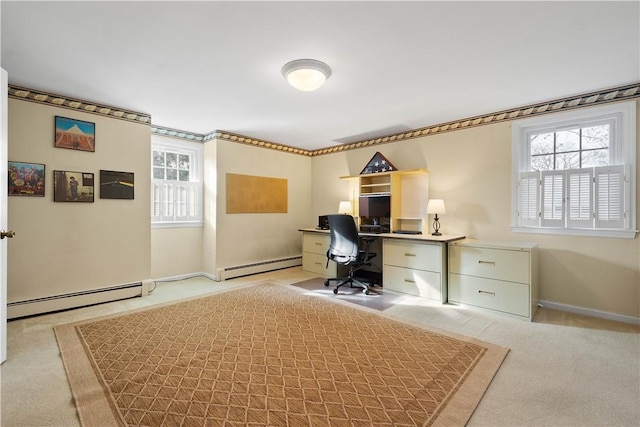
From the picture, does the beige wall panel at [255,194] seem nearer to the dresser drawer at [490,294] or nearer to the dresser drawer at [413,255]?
the dresser drawer at [413,255]

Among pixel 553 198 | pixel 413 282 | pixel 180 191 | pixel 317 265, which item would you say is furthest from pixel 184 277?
pixel 553 198

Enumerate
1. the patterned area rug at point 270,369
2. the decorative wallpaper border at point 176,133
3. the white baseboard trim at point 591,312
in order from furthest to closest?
1. the decorative wallpaper border at point 176,133
2. the white baseboard trim at point 591,312
3. the patterned area rug at point 270,369

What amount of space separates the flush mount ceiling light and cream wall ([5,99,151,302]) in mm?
2405

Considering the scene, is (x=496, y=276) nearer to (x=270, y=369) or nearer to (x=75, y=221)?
(x=270, y=369)

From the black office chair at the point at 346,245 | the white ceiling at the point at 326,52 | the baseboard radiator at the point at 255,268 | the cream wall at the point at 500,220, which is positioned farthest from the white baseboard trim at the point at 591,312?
the baseboard radiator at the point at 255,268

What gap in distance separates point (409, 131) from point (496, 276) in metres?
2.46

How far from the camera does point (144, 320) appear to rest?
9.70 feet

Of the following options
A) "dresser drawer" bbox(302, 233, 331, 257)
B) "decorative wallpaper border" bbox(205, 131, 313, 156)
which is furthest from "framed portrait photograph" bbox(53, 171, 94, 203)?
"dresser drawer" bbox(302, 233, 331, 257)

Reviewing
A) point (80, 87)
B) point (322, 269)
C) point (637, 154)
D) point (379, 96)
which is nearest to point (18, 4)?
point (80, 87)

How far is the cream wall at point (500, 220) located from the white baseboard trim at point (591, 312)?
2 centimetres

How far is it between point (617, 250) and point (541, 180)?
999 mm

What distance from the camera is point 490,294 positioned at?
3258 mm

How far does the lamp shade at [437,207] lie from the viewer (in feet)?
13.0

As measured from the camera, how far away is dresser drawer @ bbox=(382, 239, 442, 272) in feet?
11.9
